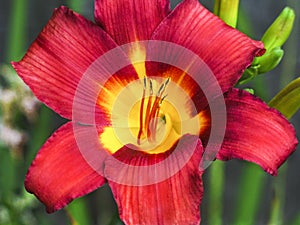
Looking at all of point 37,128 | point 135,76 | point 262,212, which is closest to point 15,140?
point 37,128

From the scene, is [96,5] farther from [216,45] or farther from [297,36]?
[297,36]

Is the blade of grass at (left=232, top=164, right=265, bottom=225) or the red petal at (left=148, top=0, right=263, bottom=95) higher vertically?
the red petal at (left=148, top=0, right=263, bottom=95)

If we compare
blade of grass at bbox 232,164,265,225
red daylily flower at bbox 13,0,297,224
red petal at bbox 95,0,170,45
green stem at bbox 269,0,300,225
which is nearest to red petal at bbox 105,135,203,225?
red daylily flower at bbox 13,0,297,224

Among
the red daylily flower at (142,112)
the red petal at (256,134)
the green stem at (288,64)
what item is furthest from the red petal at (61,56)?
the green stem at (288,64)

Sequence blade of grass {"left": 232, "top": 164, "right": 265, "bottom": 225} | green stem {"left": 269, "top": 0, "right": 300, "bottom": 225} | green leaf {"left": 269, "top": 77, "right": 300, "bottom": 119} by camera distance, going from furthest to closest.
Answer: green stem {"left": 269, "top": 0, "right": 300, "bottom": 225} < blade of grass {"left": 232, "top": 164, "right": 265, "bottom": 225} < green leaf {"left": 269, "top": 77, "right": 300, "bottom": 119}

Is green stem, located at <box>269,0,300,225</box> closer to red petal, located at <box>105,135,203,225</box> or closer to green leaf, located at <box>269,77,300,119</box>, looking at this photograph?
green leaf, located at <box>269,77,300,119</box>

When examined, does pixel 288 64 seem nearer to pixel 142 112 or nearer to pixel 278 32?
pixel 278 32

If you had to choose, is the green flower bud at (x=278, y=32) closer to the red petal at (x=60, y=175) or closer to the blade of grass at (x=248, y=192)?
the red petal at (x=60, y=175)
